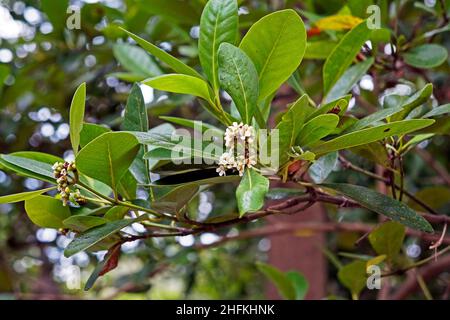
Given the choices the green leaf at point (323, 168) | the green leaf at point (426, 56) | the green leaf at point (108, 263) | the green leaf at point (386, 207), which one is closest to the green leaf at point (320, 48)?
the green leaf at point (426, 56)

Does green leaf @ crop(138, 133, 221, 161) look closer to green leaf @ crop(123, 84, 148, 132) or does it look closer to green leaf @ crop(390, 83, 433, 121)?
green leaf @ crop(123, 84, 148, 132)

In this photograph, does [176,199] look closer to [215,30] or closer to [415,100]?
[215,30]

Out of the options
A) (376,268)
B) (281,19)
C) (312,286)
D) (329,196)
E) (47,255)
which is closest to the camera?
(281,19)

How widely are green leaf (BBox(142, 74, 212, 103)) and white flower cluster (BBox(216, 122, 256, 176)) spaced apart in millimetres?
53

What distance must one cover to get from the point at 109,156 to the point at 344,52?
0.35m

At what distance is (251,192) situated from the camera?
0.60 m

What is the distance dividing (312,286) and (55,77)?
971 millimetres

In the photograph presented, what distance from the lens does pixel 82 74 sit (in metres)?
1.63

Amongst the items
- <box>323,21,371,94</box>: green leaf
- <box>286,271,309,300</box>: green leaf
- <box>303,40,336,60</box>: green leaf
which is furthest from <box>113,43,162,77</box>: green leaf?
<box>286,271,309,300</box>: green leaf

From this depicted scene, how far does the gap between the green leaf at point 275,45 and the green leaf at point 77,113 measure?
0.19 metres

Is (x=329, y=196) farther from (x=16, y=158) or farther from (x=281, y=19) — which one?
(x=16, y=158)

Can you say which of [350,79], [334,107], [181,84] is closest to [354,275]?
[350,79]

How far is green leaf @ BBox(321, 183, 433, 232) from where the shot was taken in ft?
2.28

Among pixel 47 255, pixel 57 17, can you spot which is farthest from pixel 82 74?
pixel 47 255
